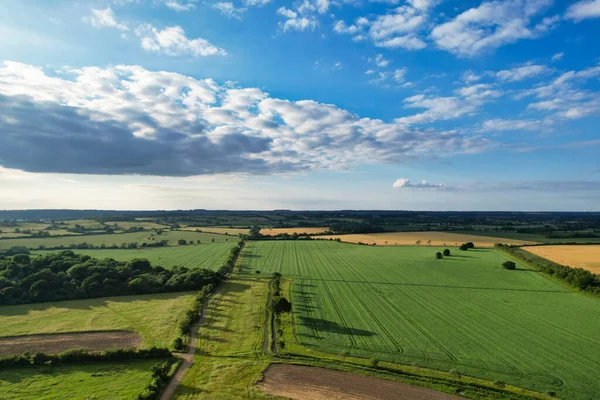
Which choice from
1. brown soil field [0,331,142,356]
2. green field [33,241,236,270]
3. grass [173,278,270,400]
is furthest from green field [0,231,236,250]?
brown soil field [0,331,142,356]

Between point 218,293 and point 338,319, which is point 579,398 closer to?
point 338,319

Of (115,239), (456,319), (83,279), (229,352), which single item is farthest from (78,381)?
(115,239)

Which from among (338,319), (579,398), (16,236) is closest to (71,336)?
(338,319)

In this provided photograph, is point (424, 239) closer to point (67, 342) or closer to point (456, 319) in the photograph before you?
point (456, 319)

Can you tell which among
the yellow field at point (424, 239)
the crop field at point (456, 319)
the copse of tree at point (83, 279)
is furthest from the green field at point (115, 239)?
the crop field at point (456, 319)

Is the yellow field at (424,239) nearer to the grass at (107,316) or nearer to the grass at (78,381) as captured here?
the grass at (107,316)

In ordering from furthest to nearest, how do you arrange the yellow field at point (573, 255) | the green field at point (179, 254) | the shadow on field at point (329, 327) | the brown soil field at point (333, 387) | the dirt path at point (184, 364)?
the green field at point (179, 254) < the yellow field at point (573, 255) < the shadow on field at point (329, 327) < the dirt path at point (184, 364) < the brown soil field at point (333, 387)
